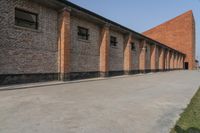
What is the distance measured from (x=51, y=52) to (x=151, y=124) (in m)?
9.36

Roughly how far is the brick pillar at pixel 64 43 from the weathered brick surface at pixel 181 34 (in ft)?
164

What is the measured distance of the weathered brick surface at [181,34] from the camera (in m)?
55.2

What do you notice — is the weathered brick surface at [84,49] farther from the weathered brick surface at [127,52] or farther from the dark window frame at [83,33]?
the weathered brick surface at [127,52]

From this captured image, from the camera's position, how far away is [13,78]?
9711 millimetres

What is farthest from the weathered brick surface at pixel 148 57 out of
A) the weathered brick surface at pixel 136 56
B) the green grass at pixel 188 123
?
the green grass at pixel 188 123

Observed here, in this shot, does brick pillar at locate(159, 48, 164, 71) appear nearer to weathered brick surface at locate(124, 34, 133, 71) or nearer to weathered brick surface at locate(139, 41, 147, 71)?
weathered brick surface at locate(139, 41, 147, 71)

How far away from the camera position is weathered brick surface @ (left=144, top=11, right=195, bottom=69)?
5522 centimetres

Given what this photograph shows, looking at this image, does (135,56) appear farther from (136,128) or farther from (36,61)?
(136,128)

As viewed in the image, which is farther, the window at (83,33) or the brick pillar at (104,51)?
the brick pillar at (104,51)

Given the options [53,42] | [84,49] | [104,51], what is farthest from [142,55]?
[53,42]

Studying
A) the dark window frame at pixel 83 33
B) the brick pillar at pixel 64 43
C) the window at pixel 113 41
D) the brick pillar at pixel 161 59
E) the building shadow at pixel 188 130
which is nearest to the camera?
the building shadow at pixel 188 130

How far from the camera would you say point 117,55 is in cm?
1947

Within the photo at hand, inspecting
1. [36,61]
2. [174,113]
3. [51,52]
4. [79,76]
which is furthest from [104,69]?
[174,113]

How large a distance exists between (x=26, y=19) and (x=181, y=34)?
179ft
